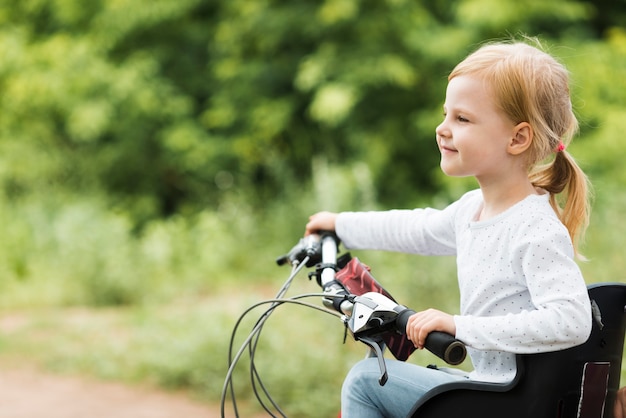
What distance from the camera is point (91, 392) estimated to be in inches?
220

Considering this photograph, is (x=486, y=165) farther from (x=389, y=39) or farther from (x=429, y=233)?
(x=389, y=39)

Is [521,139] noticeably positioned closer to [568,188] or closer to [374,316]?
[568,188]

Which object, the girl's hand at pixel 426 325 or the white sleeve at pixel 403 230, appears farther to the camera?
the white sleeve at pixel 403 230

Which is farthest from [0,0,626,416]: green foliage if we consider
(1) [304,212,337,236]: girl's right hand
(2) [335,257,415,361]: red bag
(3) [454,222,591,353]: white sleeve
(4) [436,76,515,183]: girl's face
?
(3) [454,222,591,353]: white sleeve

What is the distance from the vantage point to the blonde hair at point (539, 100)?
201 centimetres

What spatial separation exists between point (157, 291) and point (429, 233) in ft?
18.8

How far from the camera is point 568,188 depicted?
218 cm

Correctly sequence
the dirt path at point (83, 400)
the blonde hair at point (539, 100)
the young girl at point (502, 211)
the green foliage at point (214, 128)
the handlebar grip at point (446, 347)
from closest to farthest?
1. the handlebar grip at point (446, 347)
2. the young girl at point (502, 211)
3. the blonde hair at point (539, 100)
4. the dirt path at point (83, 400)
5. the green foliage at point (214, 128)

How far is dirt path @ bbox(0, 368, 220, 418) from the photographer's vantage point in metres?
5.18

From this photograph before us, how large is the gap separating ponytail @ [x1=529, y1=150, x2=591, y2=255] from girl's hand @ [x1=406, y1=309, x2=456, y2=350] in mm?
449

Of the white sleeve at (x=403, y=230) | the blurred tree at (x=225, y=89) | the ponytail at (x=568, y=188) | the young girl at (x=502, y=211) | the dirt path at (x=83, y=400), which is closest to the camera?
the young girl at (x=502, y=211)

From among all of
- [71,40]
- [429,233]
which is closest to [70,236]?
[71,40]

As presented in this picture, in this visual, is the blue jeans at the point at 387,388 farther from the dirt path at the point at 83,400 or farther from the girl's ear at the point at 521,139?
the dirt path at the point at 83,400

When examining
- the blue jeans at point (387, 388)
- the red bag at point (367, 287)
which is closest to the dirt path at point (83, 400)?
the red bag at point (367, 287)
